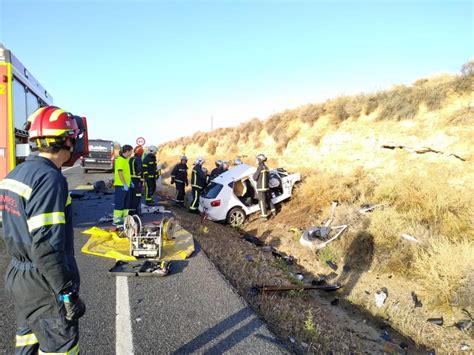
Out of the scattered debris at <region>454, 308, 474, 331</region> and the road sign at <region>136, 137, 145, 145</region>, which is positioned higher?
the road sign at <region>136, 137, 145, 145</region>

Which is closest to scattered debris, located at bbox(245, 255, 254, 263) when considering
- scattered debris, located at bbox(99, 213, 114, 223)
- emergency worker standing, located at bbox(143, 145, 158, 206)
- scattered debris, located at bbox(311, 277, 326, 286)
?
scattered debris, located at bbox(311, 277, 326, 286)

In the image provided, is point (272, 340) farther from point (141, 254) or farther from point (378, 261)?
point (378, 261)

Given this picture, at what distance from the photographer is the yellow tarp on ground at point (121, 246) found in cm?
571

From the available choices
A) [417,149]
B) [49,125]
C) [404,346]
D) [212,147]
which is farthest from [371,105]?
[212,147]

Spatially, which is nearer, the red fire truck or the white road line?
the white road line

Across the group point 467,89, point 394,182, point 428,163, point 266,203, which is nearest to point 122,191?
point 266,203

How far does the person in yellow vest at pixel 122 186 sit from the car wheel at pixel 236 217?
10.1 ft

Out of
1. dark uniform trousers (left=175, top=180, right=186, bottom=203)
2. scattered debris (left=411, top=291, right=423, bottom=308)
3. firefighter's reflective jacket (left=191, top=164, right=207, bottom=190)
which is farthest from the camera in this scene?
dark uniform trousers (left=175, top=180, right=186, bottom=203)

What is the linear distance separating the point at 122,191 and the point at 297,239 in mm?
4537

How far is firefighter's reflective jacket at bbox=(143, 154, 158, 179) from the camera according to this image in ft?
39.2

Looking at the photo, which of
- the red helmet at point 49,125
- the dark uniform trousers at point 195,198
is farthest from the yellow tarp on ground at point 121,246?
the dark uniform trousers at point 195,198

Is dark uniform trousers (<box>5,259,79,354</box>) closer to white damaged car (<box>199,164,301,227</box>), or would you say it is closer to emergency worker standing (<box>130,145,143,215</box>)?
emergency worker standing (<box>130,145,143,215</box>)

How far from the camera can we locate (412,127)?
13383 millimetres

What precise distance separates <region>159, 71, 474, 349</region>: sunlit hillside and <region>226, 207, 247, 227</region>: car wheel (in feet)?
3.95
